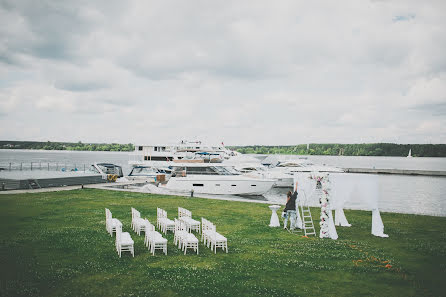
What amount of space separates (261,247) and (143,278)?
455 centimetres

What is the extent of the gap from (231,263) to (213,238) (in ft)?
4.05

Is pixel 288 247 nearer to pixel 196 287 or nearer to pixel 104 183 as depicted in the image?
pixel 196 287

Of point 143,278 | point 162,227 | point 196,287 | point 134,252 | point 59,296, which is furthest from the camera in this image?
point 162,227

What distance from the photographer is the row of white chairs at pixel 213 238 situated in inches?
400

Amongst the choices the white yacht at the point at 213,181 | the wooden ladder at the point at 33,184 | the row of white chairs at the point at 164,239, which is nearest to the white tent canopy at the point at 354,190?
the row of white chairs at the point at 164,239

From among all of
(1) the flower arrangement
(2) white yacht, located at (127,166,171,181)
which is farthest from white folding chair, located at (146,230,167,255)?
(2) white yacht, located at (127,166,171,181)

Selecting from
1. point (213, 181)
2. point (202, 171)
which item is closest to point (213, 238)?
point (213, 181)

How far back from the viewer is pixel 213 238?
10.2 meters

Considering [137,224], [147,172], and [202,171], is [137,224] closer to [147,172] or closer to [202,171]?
[202,171]

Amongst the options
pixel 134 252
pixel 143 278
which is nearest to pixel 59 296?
pixel 143 278

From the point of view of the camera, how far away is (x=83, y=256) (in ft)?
31.1

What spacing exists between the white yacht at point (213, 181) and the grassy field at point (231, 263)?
14906 mm

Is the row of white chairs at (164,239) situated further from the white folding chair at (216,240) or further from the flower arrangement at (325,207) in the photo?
the flower arrangement at (325,207)

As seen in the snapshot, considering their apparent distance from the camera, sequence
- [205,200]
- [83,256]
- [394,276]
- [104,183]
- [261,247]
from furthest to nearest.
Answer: [104,183] < [205,200] < [261,247] < [83,256] < [394,276]
